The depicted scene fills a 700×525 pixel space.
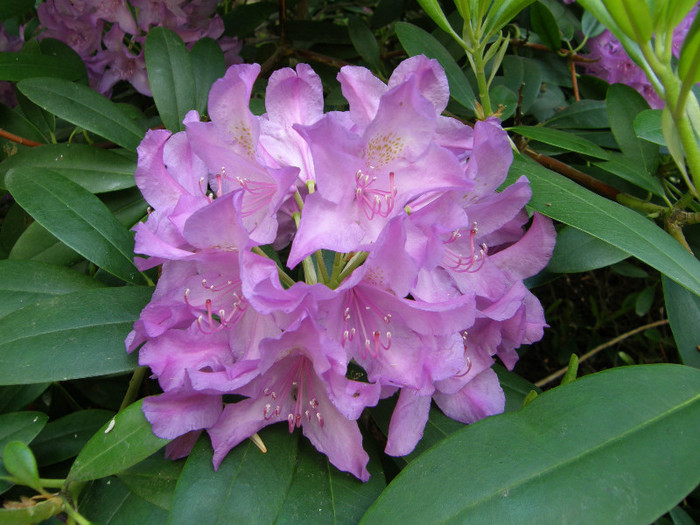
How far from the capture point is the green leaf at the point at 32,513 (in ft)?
2.11

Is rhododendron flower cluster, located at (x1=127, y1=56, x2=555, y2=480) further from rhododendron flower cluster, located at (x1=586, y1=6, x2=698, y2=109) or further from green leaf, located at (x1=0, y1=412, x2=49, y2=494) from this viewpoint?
rhododendron flower cluster, located at (x1=586, y1=6, x2=698, y2=109)

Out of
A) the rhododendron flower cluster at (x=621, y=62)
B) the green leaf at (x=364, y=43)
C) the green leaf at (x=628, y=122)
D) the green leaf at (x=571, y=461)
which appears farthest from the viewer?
the green leaf at (x=364, y=43)

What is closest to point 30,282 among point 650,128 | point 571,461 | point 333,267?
point 333,267

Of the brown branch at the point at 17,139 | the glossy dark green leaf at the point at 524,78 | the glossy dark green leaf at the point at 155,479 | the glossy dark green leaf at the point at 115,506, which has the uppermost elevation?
the glossy dark green leaf at the point at 524,78

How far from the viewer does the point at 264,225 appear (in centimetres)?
78

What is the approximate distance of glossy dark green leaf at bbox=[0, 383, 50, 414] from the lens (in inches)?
37.3

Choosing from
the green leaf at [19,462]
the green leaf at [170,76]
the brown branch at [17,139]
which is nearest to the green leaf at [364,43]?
the green leaf at [170,76]

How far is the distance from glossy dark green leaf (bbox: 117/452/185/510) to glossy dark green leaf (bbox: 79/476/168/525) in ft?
0.06

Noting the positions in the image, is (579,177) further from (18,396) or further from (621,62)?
(18,396)

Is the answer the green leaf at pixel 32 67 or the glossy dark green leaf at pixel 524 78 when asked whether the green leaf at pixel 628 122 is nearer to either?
the glossy dark green leaf at pixel 524 78

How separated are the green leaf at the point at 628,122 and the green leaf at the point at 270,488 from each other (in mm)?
838

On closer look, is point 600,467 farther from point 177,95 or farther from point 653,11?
point 177,95

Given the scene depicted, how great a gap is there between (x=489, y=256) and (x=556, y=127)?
660mm

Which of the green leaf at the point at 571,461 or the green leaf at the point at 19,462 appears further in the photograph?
the green leaf at the point at 19,462
